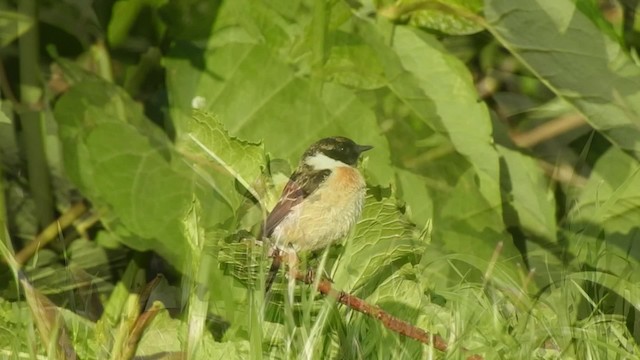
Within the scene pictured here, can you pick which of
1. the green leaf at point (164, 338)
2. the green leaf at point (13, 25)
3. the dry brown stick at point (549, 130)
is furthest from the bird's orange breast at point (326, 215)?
the green leaf at point (13, 25)

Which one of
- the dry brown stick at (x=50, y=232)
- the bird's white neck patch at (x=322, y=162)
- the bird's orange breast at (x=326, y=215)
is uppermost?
the bird's white neck patch at (x=322, y=162)

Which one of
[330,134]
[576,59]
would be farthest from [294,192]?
[576,59]

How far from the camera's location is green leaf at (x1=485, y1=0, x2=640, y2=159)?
2143mm

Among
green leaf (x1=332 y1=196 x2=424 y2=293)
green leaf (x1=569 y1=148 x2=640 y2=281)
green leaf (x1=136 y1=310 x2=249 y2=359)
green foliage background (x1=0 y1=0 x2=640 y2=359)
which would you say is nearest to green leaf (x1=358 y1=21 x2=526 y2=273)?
green foliage background (x1=0 y1=0 x2=640 y2=359)

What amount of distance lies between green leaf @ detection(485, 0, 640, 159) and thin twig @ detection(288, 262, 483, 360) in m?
0.49

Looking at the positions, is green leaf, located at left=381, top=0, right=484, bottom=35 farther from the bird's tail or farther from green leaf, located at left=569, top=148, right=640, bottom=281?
the bird's tail

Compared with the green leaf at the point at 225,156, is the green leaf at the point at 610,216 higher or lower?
lower

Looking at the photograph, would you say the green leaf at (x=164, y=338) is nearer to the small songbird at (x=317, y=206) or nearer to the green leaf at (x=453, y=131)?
the small songbird at (x=317, y=206)

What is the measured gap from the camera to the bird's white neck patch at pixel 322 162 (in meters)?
2.04

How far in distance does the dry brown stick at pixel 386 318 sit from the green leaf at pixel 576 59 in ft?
1.60

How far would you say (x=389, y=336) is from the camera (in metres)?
1.85

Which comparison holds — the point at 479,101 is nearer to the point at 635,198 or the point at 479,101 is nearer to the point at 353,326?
the point at 635,198

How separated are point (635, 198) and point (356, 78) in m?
0.39

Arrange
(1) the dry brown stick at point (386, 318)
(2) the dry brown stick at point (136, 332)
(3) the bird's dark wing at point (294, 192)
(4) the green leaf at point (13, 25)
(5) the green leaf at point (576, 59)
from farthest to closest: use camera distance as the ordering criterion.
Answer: (4) the green leaf at point (13, 25) → (5) the green leaf at point (576, 59) → (3) the bird's dark wing at point (294, 192) → (2) the dry brown stick at point (136, 332) → (1) the dry brown stick at point (386, 318)
